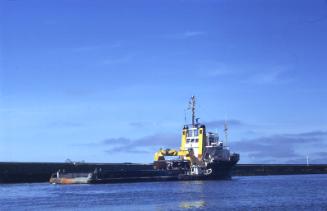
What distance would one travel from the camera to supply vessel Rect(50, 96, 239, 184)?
2928 inches

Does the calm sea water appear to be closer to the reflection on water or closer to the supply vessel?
the reflection on water

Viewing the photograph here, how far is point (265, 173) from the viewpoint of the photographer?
12500 centimetres

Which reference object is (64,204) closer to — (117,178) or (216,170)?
(117,178)

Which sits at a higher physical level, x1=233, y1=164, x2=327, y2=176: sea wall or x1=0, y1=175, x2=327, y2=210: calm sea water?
x1=233, y1=164, x2=327, y2=176: sea wall

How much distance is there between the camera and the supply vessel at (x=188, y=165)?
244ft

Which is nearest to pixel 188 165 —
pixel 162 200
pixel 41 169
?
pixel 41 169

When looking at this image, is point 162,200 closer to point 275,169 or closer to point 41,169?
point 41,169

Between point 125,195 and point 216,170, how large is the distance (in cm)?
2818

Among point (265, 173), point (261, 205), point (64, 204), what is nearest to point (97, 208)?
point (64, 204)

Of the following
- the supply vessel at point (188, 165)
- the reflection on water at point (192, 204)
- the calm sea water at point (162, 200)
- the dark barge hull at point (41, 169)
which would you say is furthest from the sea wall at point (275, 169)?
the reflection on water at point (192, 204)

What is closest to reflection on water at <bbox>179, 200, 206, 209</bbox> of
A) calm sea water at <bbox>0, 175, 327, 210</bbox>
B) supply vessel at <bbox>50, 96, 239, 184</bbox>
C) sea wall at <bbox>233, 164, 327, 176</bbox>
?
calm sea water at <bbox>0, 175, 327, 210</bbox>

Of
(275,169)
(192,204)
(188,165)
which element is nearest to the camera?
(192,204)

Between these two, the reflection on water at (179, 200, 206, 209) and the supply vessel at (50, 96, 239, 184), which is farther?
the supply vessel at (50, 96, 239, 184)

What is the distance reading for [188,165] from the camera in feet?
267
